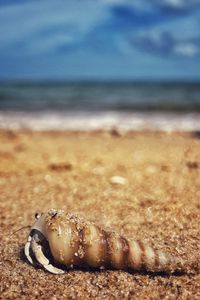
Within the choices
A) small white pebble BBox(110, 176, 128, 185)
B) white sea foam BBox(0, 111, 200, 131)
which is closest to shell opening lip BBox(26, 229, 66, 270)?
small white pebble BBox(110, 176, 128, 185)

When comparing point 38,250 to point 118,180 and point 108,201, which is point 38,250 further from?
point 118,180

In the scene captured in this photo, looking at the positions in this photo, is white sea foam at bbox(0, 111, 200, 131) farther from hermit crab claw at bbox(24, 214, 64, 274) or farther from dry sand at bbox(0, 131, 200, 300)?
hermit crab claw at bbox(24, 214, 64, 274)

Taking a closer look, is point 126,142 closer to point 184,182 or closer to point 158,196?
point 184,182

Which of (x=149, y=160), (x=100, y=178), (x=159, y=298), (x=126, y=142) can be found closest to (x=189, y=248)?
(x=159, y=298)

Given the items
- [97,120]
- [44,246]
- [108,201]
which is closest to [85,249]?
[44,246]

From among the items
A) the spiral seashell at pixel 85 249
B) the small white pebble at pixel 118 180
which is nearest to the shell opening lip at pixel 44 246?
the spiral seashell at pixel 85 249
